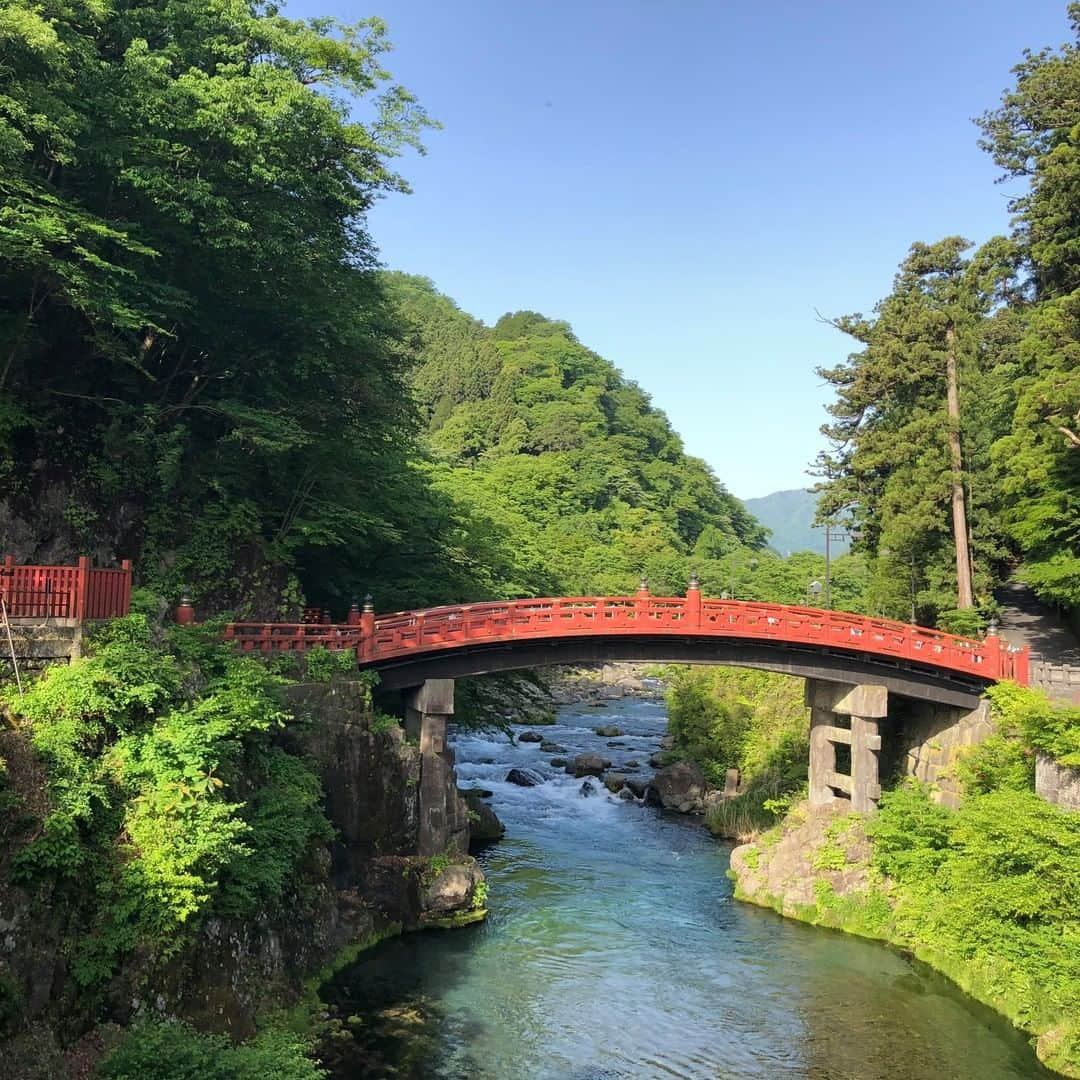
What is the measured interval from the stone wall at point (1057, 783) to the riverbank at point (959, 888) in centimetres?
58

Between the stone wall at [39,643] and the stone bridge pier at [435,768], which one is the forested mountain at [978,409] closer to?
the stone bridge pier at [435,768]

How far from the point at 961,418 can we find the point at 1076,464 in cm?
514

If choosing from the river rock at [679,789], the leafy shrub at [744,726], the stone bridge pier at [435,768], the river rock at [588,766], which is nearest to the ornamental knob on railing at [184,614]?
the stone bridge pier at [435,768]

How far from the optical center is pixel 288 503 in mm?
29188

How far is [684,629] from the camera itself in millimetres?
26250

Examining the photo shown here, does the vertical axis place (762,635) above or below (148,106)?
below

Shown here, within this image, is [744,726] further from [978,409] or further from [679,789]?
[978,409]

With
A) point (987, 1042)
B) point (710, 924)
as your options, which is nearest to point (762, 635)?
point (710, 924)

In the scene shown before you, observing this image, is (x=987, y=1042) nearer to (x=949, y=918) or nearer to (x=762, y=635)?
(x=949, y=918)

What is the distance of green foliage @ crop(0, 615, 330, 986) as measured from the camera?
1258cm

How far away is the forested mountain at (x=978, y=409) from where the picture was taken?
28688 millimetres

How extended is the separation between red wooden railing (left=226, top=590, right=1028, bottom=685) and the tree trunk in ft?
17.7

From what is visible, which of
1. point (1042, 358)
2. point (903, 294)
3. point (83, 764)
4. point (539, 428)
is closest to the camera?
point (83, 764)

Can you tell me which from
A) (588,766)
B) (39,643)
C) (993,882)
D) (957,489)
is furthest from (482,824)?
(957,489)
